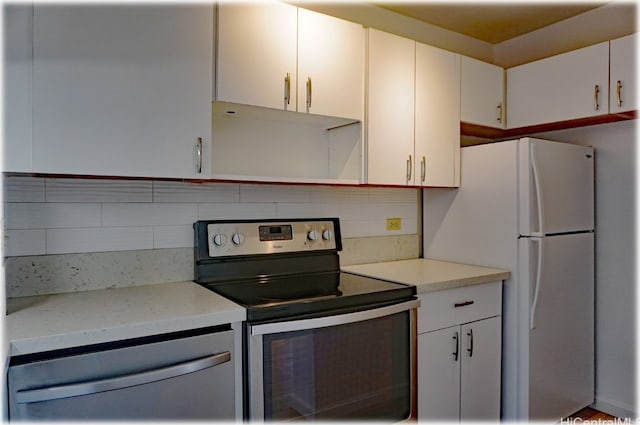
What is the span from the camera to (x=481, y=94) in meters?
2.58

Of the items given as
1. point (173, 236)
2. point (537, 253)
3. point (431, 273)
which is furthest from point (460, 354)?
point (173, 236)

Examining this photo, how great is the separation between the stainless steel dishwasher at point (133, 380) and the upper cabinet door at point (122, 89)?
597 mm

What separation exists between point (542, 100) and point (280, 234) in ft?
5.34

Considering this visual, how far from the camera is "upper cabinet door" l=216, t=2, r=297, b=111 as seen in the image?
1772mm

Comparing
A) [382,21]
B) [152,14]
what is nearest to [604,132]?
[382,21]

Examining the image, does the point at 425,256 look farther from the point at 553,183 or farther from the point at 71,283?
the point at 71,283

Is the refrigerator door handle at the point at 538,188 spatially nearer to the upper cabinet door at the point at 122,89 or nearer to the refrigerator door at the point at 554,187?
the refrigerator door at the point at 554,187

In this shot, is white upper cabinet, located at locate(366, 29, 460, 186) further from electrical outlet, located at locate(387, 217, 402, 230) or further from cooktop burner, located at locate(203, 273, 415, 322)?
cooktop burner, located at locate(203, 273, 415, 322)

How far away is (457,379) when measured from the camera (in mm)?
2121

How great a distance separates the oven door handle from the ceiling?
1717mm

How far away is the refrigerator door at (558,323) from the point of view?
2.22m

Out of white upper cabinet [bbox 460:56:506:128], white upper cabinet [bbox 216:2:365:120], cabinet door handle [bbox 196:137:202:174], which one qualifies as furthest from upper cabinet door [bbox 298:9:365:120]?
white upper cabinet [bbox 460:56:506:128]

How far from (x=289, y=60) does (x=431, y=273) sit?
1.18m

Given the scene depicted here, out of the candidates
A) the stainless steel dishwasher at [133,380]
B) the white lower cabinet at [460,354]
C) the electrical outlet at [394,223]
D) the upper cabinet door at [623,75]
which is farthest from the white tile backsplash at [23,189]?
the upper cabinet door at [623,75]
